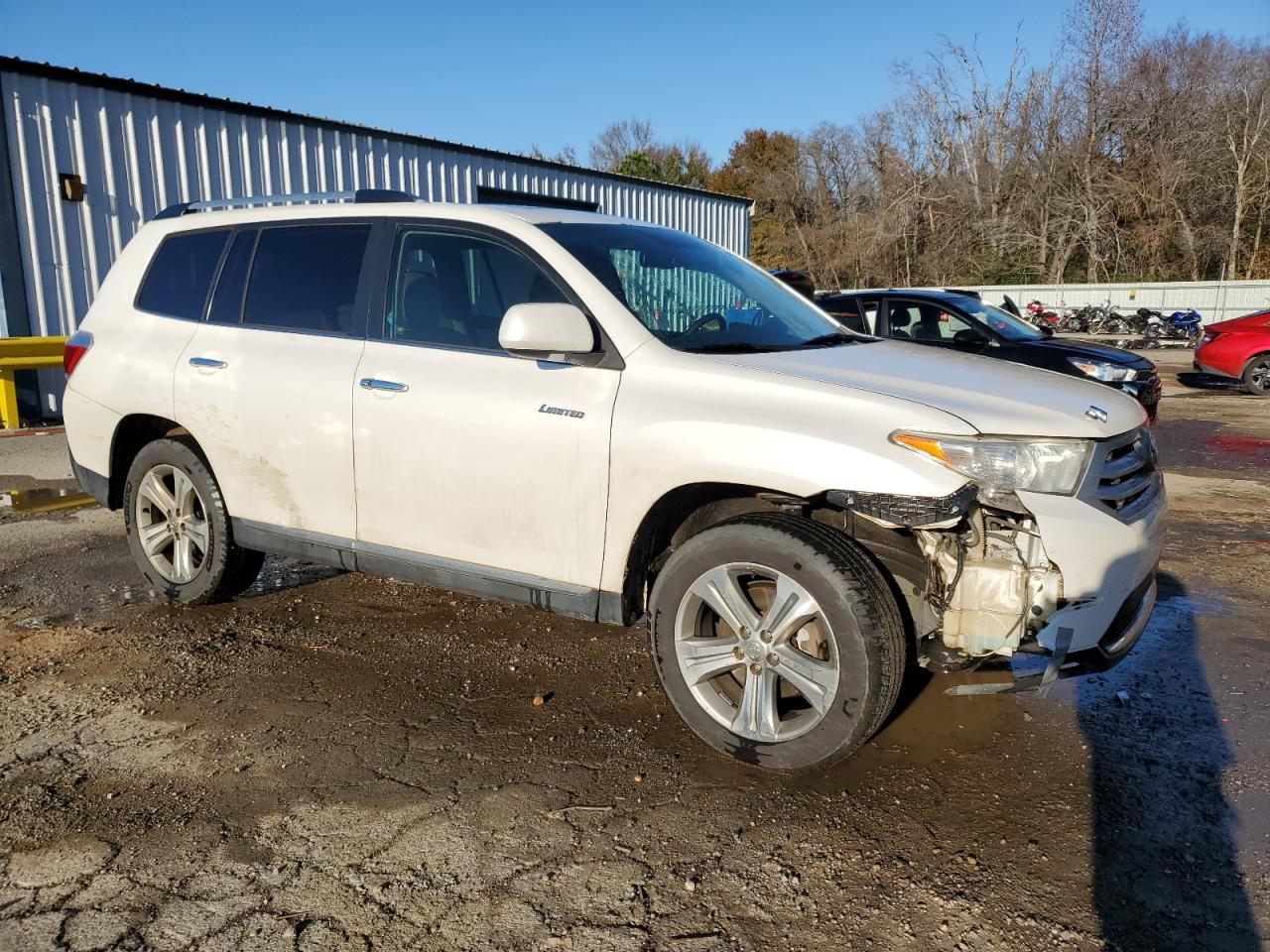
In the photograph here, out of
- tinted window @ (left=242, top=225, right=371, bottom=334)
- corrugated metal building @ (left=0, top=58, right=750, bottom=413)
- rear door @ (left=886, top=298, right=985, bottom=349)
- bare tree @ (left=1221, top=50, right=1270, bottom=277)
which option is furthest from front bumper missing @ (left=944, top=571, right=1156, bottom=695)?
bare tree @ (left=1221, top=50, right=1270, bottom=277)

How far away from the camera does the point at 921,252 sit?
152ft

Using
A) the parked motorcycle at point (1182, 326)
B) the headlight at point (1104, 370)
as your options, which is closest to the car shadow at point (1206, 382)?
the headlight at point (1104, 370)

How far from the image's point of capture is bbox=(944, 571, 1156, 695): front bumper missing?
2.80 m

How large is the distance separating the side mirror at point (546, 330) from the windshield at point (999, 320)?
754cm

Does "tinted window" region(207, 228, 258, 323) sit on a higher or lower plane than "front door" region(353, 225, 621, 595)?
higher

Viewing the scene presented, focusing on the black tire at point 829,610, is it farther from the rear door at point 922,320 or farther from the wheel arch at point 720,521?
the rear door at point 922,320

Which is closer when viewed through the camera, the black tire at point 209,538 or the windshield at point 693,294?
the windshield at point 693,294

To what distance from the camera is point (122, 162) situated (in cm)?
1120

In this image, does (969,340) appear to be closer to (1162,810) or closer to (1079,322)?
(1162,810)

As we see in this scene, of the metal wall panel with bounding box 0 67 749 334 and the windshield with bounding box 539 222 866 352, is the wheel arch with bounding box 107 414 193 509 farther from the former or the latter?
the metal wall panel with bounding box 0 67 749 334

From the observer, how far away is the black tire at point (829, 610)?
112 inches

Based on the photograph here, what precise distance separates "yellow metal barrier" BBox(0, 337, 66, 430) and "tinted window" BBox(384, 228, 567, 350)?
760 cm

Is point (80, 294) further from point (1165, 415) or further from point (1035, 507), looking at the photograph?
point (1165, 415)

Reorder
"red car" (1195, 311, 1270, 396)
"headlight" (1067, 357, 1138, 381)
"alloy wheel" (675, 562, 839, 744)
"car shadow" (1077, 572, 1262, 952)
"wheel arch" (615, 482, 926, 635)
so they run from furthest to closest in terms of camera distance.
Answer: "red car" (1195, 311, 1270, 396) → "headlight" (1067, 357, 1138, 381) → "wheel arch" (615, 482, 926, 635) → "alloy wheel" (675, 562, 839, 744) → "car shadow" (1077, 572, 1262, 952)
